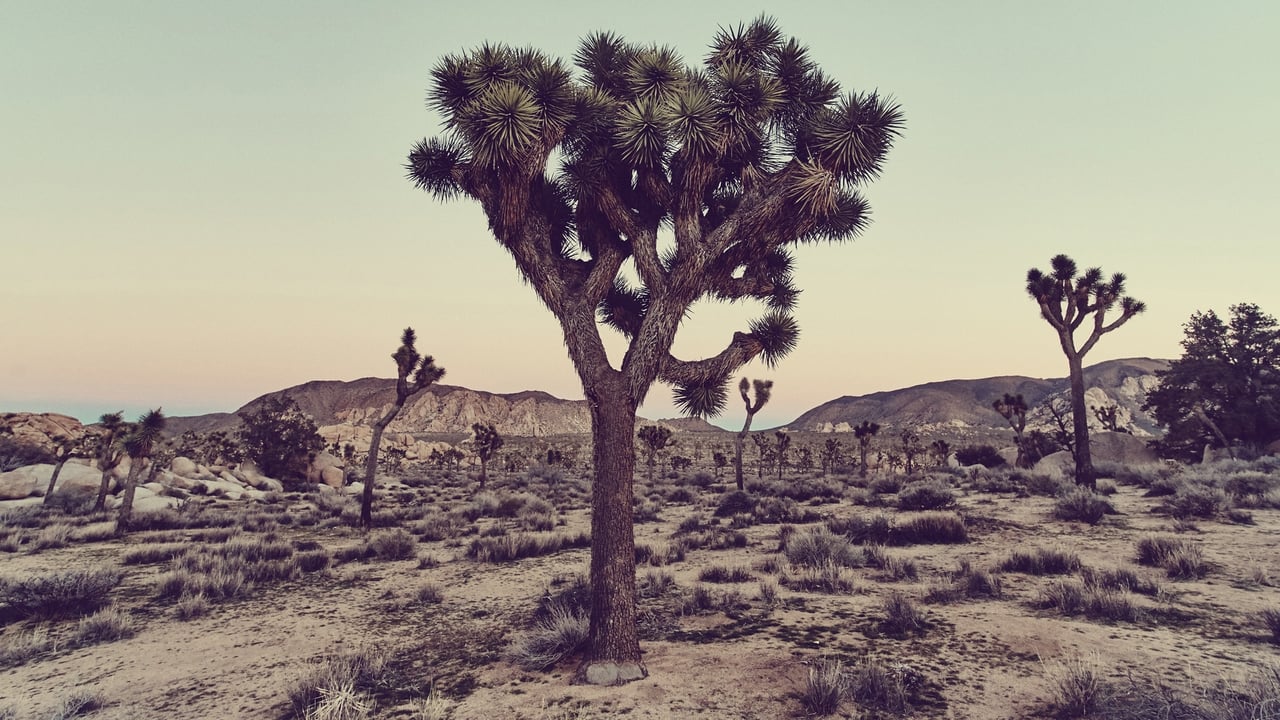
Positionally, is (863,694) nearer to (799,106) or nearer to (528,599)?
(528,599)

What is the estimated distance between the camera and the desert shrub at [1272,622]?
6.00m

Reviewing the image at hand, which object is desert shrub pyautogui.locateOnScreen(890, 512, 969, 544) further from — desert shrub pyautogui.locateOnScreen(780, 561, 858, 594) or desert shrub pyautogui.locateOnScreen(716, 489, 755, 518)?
desert shrub pyautogui.locateOnScreen(716, 489, 755, 518)

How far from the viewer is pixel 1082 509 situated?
1370cm

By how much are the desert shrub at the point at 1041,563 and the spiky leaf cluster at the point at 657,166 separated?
6.24 meters

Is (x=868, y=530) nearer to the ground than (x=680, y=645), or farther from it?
farther from it

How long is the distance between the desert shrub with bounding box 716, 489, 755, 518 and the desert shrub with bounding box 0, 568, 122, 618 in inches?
604

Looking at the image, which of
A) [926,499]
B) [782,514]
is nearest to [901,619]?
[782,514]

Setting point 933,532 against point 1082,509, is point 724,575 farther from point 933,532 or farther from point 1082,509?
point 1082,509

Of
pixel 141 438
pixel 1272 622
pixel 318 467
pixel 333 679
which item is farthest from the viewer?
pixel 318 467

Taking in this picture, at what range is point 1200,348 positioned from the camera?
107ft

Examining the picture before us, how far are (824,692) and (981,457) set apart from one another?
4246 centimetres

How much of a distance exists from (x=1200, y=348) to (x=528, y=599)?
138ft

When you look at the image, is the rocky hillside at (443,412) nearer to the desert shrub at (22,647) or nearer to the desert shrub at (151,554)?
the desert shrub at (151,554)

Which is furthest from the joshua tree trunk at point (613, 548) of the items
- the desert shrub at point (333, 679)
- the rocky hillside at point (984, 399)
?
the rocky hillside at point (984, 399)
